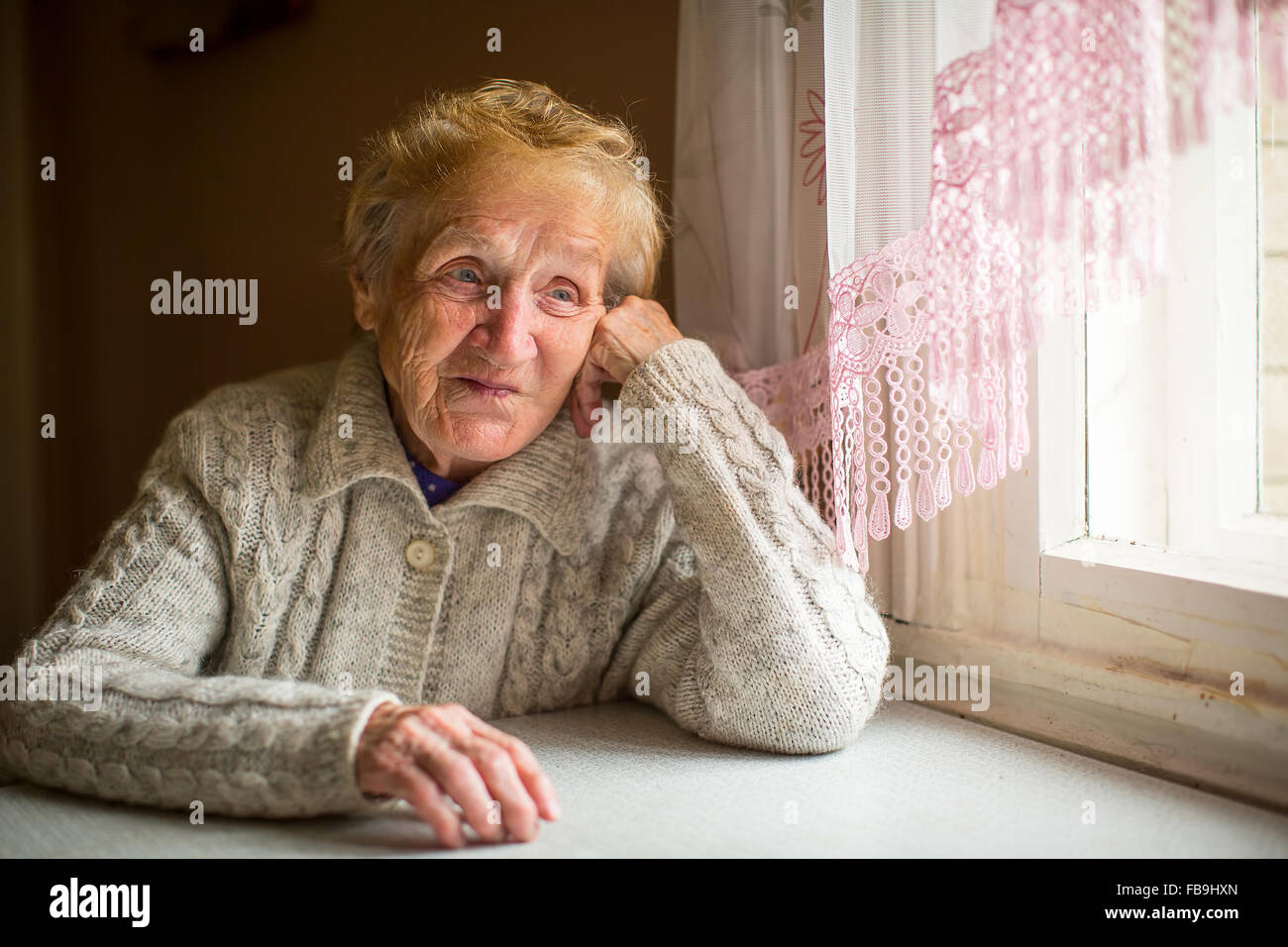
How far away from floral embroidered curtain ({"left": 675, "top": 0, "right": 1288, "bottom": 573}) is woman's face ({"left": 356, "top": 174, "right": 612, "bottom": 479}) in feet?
0.98

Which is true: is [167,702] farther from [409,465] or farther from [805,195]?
[805,195]

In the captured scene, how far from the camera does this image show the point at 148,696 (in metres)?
0.99

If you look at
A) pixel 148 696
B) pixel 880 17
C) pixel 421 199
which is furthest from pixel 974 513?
pixel 148 696

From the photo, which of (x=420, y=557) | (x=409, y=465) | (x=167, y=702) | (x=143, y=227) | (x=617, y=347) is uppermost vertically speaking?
(x=143, y=227)

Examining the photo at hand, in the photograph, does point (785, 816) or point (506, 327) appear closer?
point (785, 816)

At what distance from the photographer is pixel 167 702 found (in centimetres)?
98

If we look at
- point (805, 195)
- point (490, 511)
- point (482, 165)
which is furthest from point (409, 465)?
point (805, 195)

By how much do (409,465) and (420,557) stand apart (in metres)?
0.11

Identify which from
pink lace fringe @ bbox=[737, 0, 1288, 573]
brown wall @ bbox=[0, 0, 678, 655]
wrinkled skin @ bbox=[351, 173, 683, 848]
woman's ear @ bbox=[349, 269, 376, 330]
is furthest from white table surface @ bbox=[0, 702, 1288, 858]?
brown wall @ bbox=[0, 0, 678, 655]

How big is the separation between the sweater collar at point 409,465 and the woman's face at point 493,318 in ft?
0.10
